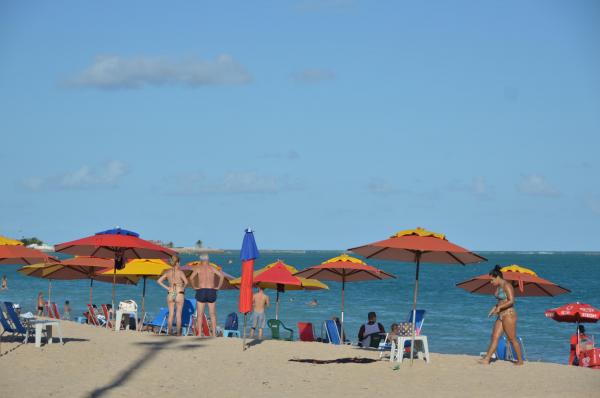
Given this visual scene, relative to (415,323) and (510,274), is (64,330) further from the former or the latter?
(510,274)

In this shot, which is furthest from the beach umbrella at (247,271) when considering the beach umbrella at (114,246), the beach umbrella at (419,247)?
the beach umbrella at (114,246)

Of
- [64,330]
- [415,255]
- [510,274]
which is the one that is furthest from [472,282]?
[64,330]

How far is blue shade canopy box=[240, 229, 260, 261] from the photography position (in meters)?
14.7

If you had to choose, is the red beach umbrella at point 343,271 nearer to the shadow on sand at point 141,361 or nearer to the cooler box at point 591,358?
the shadow on sand at point 141,361

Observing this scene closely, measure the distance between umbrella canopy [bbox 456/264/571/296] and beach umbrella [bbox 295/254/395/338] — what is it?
2.35 meters

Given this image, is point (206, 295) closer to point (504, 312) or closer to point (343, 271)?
point (343, 271)

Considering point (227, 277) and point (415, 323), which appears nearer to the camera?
point (415, 323)

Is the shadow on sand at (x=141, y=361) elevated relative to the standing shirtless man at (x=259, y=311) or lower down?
lower down

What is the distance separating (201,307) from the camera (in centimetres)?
1722

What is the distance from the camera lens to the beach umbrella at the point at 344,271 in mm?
18234

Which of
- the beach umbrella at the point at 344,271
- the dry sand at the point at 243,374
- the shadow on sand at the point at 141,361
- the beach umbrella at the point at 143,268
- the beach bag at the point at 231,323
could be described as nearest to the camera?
the shadow on sand at the point at 141,361

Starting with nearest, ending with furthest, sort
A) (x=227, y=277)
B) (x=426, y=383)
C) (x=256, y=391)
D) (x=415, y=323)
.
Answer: (x=256, y=391) < (x=426, y=383) < (x=415, y=323) < (x=227, y=277)

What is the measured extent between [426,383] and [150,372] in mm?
3742

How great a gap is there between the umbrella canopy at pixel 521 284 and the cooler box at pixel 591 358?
1.19 metres
